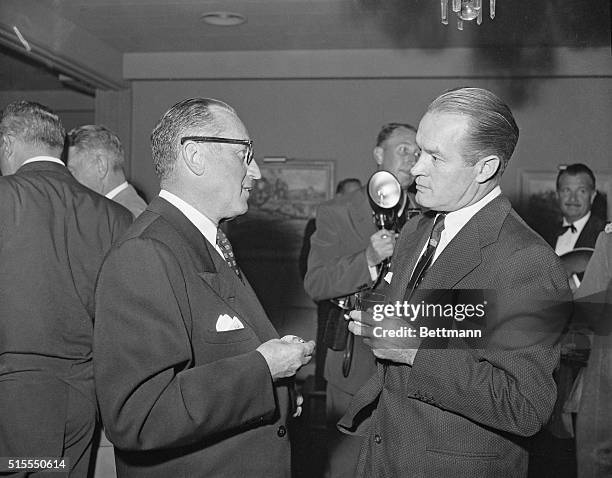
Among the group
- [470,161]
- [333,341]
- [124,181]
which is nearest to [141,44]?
[124,181]

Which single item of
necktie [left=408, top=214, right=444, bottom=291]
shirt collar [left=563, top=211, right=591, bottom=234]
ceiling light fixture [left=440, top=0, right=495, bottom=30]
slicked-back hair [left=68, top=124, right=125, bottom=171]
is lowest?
necktie [left=408, top=214, right=444, bottom=291]

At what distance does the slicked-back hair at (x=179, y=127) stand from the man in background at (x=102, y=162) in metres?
0.81

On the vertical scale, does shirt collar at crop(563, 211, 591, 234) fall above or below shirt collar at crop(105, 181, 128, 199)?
below

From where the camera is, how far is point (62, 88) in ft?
8.18

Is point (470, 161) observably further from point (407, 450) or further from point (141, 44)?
point (141, 44)

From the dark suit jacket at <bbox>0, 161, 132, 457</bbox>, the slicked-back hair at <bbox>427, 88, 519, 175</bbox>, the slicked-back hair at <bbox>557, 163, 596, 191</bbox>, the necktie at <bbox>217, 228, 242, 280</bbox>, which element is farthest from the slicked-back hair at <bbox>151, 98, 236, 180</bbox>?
the slicked-back hair at <bbox>557, 163, 596, 191</bbox>

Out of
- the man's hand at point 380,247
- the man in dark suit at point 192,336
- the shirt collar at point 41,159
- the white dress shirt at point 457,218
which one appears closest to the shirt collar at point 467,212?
the white dress shirt at point 457,218

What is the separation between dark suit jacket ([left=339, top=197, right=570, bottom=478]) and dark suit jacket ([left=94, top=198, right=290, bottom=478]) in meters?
0.19

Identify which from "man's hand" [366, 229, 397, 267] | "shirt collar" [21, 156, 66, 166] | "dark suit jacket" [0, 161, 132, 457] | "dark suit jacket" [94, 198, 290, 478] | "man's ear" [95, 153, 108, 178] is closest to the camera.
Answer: "dark suit jacket" [94, 198, 290, 478]

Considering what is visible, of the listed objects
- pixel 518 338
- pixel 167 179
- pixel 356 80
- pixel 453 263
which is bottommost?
pixel 518 338

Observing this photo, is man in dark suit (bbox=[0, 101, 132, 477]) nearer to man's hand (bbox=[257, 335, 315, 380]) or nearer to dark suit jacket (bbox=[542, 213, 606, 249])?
man's hand (bbox=[257, 335, 315, 380])

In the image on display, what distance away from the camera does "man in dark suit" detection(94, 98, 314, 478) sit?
86 centimetres

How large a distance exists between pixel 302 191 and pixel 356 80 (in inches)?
17.9

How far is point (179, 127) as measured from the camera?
1.04m
